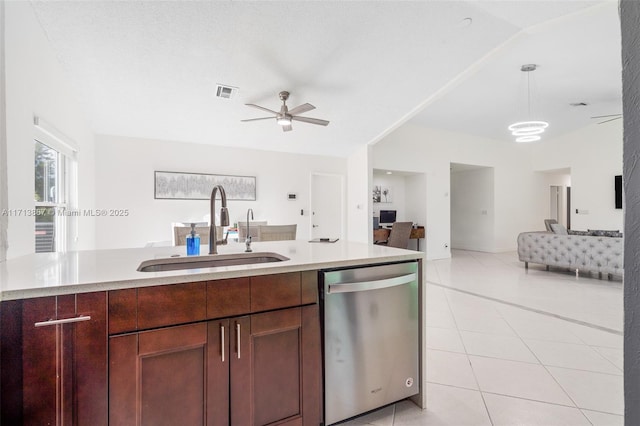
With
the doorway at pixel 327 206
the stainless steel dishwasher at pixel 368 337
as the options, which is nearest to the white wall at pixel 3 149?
the stainless steel dishwasher at pixel 368 337

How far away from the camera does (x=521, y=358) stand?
7.36ft

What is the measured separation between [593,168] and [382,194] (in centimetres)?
527

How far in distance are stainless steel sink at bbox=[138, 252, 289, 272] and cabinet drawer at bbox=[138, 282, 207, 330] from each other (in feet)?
1.26

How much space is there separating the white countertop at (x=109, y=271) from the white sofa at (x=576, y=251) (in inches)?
178

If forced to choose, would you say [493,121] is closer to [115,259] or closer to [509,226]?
[509,226]

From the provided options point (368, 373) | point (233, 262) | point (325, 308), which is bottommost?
point (368, 373)

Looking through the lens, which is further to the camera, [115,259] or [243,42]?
[243,42]

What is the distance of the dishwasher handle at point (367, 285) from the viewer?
1.42 metres

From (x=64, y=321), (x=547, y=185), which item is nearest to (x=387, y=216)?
(x=547, y=185)

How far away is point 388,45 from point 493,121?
15.7 ft

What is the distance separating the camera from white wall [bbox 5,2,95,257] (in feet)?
6.18

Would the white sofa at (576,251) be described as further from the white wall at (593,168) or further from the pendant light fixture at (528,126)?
the white wall at (593,168)

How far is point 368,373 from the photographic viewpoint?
4.97ft

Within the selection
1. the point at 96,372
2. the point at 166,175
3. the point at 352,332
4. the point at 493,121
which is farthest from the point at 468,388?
the point at 493,121
